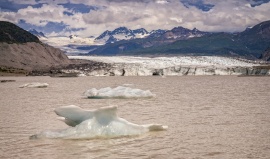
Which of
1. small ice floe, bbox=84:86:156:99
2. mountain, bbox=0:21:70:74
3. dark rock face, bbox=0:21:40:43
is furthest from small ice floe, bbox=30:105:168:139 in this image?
dark rock face, bbox=0:21:40:43

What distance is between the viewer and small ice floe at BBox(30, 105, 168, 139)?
12727 mm

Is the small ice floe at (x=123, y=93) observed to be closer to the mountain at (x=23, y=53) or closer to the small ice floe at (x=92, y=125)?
the small ice floe at (x=92, y=125)

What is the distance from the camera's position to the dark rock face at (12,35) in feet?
518

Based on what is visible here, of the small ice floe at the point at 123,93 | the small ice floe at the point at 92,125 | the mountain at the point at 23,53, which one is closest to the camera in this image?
the small ice floe at the point at 92,125

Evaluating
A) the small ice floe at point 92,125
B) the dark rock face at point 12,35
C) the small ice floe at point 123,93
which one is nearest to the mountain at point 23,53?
the dark rock face at point 12,35

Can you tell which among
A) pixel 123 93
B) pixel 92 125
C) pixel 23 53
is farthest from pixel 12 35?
pixel 92 125

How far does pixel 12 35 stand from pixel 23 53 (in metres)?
15.4

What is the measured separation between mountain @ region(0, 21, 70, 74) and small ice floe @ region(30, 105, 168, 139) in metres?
120

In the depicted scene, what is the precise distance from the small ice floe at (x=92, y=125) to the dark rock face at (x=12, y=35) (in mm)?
149336

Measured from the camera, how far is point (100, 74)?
332ft

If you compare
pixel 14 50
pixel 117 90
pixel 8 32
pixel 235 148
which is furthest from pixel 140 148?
pixel 8 32

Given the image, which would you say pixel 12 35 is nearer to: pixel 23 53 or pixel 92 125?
pixel 23 53

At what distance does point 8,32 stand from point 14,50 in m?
17.4

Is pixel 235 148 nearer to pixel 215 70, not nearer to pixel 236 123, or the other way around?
pixel 236 123
